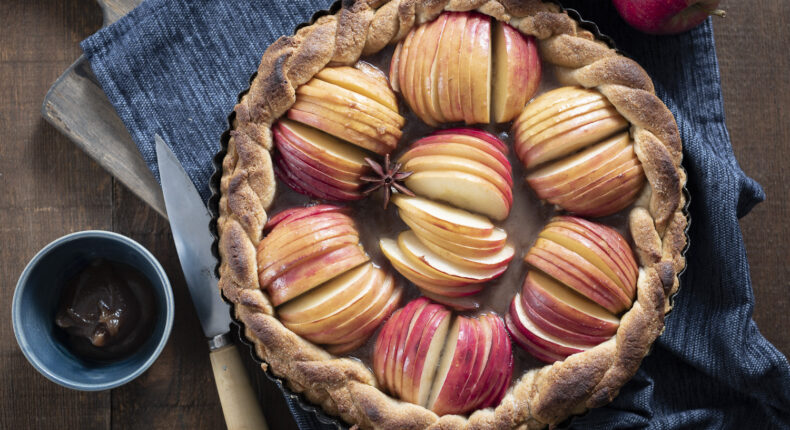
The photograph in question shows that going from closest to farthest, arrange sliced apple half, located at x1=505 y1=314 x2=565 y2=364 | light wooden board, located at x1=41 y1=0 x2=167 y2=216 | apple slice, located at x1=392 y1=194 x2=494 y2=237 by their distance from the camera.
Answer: apple slice, located at x1=392 y1=194 x2=494 y2=237 → sliced apple half, located at x1=505 y1=314 x2=565 y2=364 → light wooden board, located at x1=41 y1=0 x2=167 y2=216

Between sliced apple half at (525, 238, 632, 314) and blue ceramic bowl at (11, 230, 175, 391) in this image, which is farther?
blue ceramic bowl at (11, 230, 175, 391)

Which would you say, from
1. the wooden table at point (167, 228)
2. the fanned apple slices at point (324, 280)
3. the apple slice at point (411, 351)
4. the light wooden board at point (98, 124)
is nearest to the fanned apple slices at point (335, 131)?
the fanned apple slices at point (324, 280)

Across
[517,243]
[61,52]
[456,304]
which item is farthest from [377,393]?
[61,52]

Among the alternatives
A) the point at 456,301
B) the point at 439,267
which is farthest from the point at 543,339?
the point at 439,267

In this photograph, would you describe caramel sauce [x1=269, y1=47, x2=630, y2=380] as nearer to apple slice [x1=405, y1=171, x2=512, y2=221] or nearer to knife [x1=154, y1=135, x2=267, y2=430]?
apple slice [x1=405, y1=171, x2=512, y2=221]


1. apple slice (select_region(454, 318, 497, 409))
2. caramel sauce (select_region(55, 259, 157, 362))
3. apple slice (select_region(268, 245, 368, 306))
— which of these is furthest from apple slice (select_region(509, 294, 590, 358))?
caramel sauce (select_region(55, 259, 157, 362))

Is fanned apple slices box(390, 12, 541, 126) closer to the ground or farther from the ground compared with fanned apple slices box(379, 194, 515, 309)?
farther from the ground

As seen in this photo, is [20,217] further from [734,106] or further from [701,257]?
[734,106]
